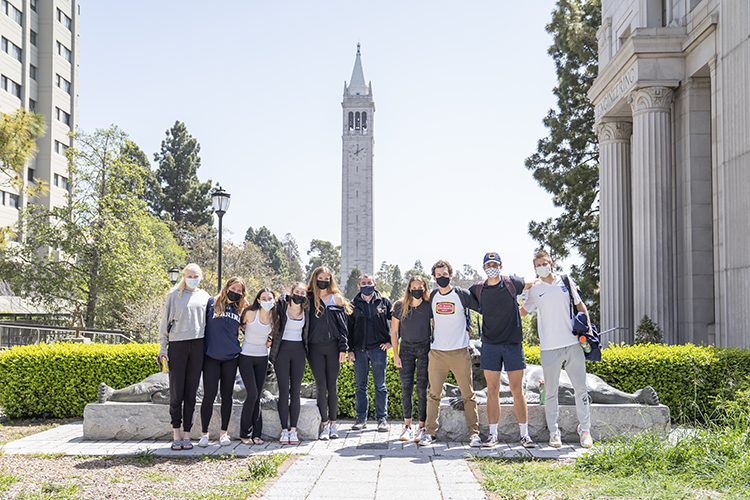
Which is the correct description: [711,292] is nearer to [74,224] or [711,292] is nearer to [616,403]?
→ [616,403]

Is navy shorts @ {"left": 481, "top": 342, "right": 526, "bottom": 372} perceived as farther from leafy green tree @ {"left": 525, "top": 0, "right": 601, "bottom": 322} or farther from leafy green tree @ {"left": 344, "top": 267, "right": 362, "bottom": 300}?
leafy green tree @ {"left": 344, "top": 267, "right": 362, "bottom": 300}

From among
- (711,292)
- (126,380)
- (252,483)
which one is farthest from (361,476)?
(711,292)

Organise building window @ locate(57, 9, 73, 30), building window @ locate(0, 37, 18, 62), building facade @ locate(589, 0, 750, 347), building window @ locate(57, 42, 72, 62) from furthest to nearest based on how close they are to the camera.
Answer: building window @ locate(57, 42, 72, 62), building window @ locate(57, 9, 73, 30), building window @ locate(0, 37, 18, 62), building facade @ locate(589, 0, 750, 347)

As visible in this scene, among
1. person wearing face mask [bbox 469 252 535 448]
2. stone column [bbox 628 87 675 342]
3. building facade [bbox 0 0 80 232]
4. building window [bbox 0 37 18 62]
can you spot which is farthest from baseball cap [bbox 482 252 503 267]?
building window [bbox 0 37 18 62]

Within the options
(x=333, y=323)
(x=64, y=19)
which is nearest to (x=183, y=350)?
(x=333, y=323)

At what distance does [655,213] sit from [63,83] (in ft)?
142

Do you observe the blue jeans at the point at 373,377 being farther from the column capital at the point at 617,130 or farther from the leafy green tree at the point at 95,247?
the leafy green tree at the point at 95,247

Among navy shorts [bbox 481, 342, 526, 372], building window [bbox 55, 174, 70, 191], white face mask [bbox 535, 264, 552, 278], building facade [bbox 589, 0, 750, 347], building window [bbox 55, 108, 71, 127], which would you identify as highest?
building window [bbox 55, 108, 71, 127]

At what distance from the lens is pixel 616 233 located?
14516 millimetres

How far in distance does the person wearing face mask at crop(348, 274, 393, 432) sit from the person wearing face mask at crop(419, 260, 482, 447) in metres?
0.99

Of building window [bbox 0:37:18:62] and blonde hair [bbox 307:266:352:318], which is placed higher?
building window [bbox 0:37:18:62]

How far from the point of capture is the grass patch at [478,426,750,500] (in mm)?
4523

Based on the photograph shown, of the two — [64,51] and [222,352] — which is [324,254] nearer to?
[64,51]

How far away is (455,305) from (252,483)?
9.25 feet
